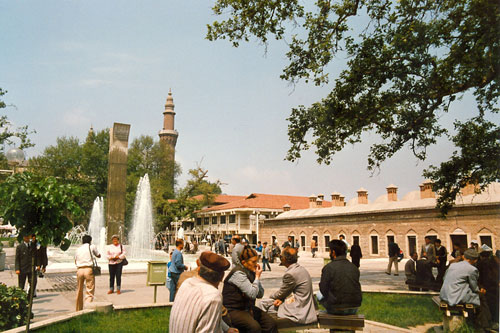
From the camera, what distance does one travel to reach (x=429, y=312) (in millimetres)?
8336

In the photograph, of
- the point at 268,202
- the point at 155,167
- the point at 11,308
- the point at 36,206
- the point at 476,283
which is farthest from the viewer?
the point at 155,167

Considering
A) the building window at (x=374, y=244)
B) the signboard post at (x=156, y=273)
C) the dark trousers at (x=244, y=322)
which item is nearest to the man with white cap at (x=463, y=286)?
the dark trousers at (x=244, y=322)

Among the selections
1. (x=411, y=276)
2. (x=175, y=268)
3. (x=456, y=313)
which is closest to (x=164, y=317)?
(x=175, y=268)

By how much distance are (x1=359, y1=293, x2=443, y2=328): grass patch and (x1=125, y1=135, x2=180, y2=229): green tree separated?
45.9 m

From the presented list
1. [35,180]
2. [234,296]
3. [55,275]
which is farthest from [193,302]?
[55,275]

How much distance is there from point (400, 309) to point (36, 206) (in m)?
7.05

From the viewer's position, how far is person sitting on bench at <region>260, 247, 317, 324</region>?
18.1ft

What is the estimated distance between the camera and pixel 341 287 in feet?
18.4

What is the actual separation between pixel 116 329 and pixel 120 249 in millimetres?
4104

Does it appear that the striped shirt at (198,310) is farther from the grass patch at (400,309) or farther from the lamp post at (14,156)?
the lamp post at (14,156)

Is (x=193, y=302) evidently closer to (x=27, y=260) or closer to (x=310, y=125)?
(x=27, y=260)

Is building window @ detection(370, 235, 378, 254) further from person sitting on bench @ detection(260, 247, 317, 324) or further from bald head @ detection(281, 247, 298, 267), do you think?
bald head @ detection(281, 247, 298, 267)

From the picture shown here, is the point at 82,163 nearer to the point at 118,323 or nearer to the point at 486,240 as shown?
the point at 486,240

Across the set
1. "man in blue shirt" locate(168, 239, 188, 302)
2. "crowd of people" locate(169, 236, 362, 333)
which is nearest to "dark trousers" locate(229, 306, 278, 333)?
"crowd of people" locate(169, 236, 362, 333)
